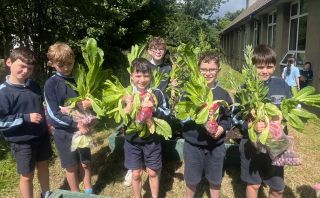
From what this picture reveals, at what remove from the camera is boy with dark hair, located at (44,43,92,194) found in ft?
10.0

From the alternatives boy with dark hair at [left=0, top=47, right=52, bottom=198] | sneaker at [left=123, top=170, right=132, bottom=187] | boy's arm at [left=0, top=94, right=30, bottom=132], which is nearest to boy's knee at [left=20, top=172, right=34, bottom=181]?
boy with dark hair at [left=0, top=47, right=52, bottom=198]

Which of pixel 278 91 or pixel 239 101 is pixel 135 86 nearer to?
pixel 239 101

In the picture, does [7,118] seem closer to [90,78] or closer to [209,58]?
[90,78]

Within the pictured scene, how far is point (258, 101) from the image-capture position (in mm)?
2609

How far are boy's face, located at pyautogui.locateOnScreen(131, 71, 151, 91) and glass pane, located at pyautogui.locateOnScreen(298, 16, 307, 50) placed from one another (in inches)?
362

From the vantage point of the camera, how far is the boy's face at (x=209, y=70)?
2.93 m

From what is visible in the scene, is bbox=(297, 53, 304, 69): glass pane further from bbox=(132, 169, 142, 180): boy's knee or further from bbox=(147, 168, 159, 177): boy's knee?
bbox=(132, 169, 142, 180): boy's knee

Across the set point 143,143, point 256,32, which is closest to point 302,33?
point 256,32

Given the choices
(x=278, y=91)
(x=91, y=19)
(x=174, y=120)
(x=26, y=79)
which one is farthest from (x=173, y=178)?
(x=91, y=19)

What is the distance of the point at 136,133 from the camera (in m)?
3.10

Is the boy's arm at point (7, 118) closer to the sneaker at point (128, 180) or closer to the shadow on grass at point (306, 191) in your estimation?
the sneaker at point (128, 180)

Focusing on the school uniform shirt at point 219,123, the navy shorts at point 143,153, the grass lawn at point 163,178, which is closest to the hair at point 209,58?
the school uniform shirt at point 219,123

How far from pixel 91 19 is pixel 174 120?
3443mm

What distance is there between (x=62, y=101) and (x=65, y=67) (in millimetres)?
323
